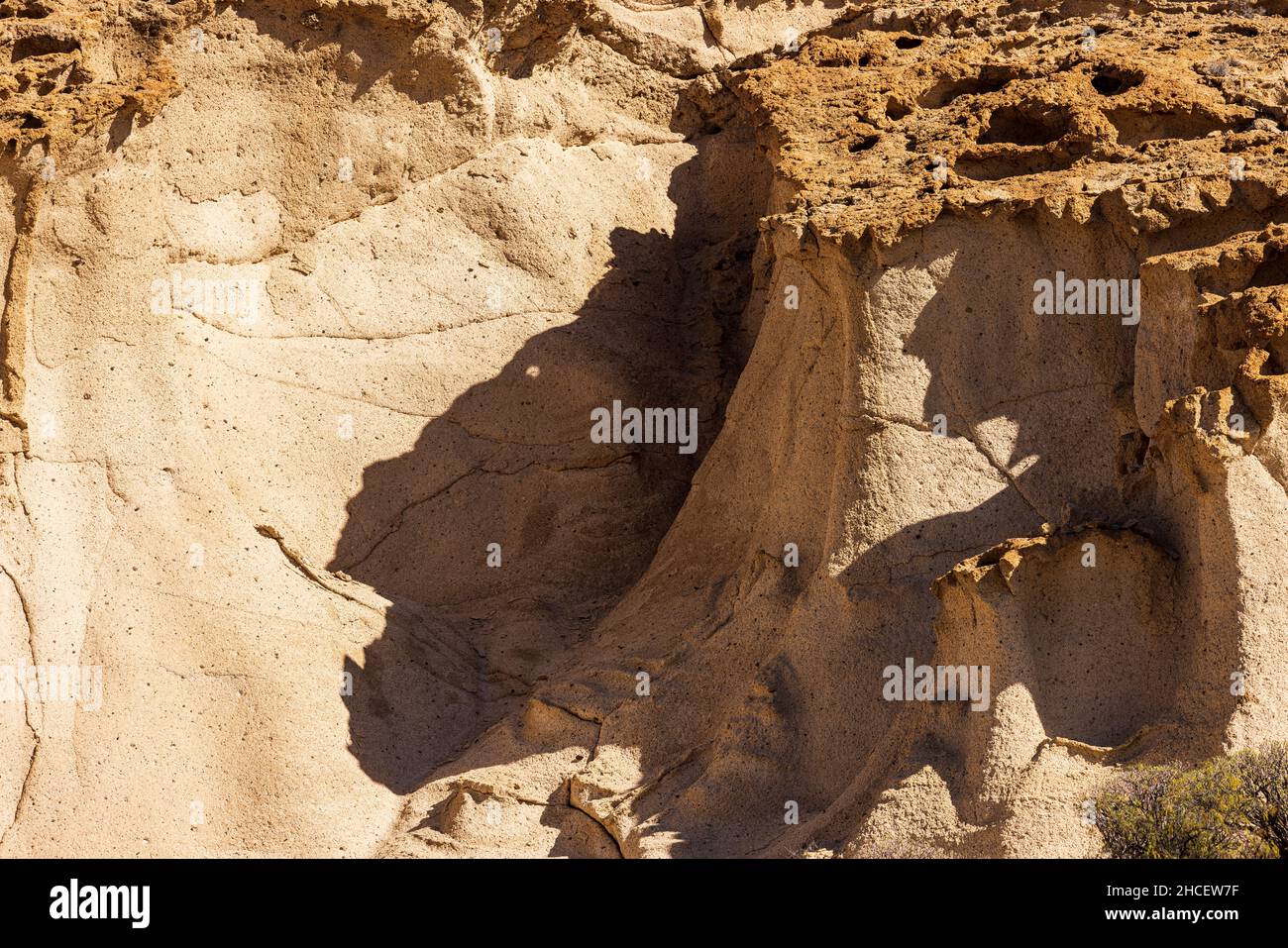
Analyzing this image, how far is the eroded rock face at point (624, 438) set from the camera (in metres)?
11.6

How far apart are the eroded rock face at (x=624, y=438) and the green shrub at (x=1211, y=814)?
0.45 m

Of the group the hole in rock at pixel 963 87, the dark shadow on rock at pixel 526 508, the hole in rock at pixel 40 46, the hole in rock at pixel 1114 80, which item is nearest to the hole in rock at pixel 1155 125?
the hole in rock at pixel 1114 80

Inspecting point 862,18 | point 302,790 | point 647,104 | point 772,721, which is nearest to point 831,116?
point 862,18

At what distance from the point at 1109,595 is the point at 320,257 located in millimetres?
5739

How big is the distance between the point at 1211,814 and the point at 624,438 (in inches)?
218

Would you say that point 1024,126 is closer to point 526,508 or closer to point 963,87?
point 963,87

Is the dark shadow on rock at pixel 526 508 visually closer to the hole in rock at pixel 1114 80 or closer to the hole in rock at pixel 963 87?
the hole in rock at pixel 963 87

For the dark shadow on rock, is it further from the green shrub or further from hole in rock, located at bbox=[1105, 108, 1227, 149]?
the green shrub

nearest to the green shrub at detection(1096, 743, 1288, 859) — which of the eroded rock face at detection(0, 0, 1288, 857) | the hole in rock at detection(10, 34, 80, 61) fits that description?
the eroded rock face at detection(0, 0, 1288, 857)

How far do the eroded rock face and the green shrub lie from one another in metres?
0.45

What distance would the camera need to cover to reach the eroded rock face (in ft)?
38.1

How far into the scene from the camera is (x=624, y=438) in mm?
15125

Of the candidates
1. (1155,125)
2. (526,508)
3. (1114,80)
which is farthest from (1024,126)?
(526,508)

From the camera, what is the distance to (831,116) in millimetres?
14320
